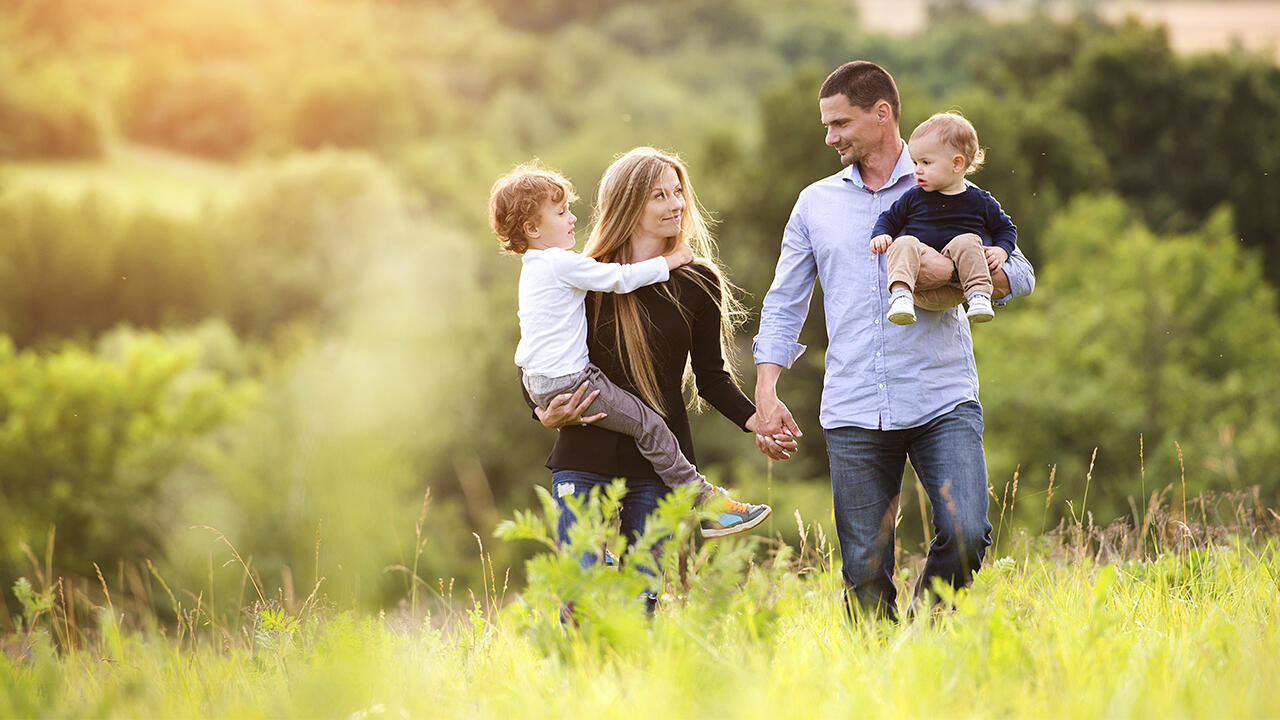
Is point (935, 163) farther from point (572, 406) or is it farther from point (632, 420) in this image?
point (572, 406)

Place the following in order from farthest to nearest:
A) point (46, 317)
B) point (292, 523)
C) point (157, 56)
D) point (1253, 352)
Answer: point (157, 56)
point (46, 317)
point (1253, 352)
point (292, 523)

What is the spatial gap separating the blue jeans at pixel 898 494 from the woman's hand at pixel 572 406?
0.82 m

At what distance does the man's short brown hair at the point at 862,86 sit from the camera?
3955 millimetres

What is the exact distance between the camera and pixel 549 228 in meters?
3.82

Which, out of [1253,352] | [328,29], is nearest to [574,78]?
[328,29]

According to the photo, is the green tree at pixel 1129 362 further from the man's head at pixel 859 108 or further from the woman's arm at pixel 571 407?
the woman's arm at pixel 571 407

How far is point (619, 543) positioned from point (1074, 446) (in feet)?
73.2

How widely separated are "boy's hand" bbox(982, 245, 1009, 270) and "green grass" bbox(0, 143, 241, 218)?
35.9m

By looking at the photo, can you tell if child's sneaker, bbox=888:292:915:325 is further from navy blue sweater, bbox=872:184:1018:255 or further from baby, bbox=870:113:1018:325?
navy blue sweater, bbox=872:184:1018:255

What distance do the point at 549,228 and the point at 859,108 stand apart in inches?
45.1

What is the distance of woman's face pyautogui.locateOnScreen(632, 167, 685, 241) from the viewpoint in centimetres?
381

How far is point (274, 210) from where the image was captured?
35406mm

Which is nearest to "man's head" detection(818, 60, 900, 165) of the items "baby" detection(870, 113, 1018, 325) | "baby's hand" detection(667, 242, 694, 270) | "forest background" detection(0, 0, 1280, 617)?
"baby" detection(870, 113, 1018, 325)

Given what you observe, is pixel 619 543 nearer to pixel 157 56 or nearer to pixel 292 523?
pixel 292 523
